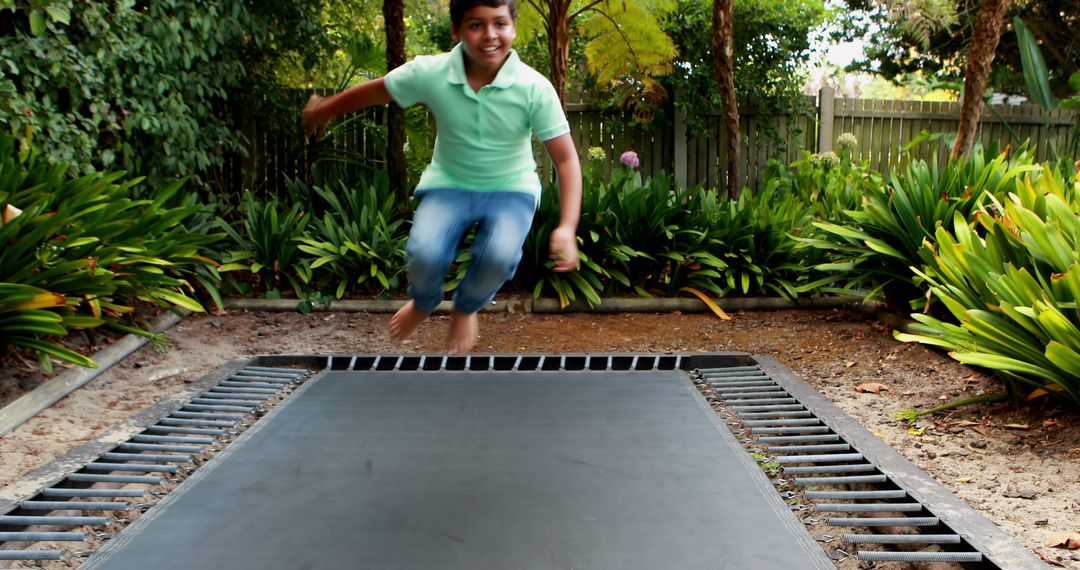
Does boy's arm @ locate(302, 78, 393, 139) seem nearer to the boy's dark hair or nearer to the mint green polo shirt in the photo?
the mint green polo shirt

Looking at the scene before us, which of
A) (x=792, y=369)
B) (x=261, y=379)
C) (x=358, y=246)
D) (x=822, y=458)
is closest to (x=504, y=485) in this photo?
(x=822, y=458)

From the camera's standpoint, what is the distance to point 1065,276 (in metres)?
3.01

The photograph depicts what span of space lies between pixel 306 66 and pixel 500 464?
5.20 m

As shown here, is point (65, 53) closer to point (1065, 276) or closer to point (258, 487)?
point (258, 487)

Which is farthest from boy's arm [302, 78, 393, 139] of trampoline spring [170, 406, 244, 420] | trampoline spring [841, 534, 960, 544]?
trampoline spring [841, 534, 960, 544]

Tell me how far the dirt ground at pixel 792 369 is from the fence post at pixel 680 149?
325cm

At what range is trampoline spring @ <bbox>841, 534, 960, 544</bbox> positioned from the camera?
2240 millimetres

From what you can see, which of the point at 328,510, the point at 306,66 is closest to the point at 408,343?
the point at 328,510

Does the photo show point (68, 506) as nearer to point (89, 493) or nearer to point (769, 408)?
point (89, 493)

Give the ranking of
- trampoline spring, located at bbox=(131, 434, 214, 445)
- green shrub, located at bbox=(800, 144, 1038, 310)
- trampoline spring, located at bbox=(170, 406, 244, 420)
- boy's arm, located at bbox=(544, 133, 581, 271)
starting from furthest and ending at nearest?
green shrub, located at bbox=(800, 144, 1038, 310) < trampoline spring, located at bbox=(170, 406, 244, 420) < trampoline spring, located at bbox=(131, 434, 214, 445) < boy's arm, located at bbox=(544, 133, 581, 271)

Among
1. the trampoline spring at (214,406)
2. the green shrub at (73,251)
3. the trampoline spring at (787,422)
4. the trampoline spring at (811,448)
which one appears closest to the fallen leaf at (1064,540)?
the trampoline spring at (811,448)

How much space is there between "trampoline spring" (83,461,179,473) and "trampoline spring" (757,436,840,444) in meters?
2.05

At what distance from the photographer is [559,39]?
695 cm

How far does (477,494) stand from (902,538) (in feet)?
3.88
